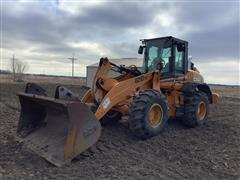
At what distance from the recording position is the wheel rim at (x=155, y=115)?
23.3 feet

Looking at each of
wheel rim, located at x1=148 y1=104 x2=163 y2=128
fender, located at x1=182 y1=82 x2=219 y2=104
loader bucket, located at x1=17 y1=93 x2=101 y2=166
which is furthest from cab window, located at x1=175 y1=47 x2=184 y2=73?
loader bucket, located at x1=17 y1=93 x2=101 y2=166

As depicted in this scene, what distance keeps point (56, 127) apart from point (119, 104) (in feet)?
4.85

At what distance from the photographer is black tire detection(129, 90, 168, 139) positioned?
6.64 meters

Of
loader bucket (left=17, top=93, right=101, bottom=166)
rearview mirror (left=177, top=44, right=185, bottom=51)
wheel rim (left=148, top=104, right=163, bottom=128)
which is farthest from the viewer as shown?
rearview mirror (left=177, top=44, right=185, bottom=51)

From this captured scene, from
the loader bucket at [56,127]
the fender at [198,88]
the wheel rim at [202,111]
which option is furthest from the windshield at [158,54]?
the loader bucket at [56,127]

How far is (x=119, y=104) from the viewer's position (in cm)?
717

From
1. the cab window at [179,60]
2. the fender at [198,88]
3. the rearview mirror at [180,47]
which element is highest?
the rearview mirror at [180,47]

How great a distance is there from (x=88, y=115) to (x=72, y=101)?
0.38 meters

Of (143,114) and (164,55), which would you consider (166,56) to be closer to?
(164,55)

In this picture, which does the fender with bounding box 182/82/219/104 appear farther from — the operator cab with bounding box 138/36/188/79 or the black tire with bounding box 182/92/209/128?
the operator cab with bounding box 138/36/188/79

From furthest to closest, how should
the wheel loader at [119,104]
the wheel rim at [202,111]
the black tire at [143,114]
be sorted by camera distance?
the wheel rim at [202,111] < the black tire at [143,114] < the wheel loader at [119,104]

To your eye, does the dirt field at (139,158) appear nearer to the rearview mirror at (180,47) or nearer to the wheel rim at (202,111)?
the wheel rim at (202,111)

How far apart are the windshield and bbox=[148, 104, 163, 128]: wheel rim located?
1581 mm

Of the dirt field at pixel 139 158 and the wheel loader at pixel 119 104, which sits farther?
the wheel loader at pixel 119 104
